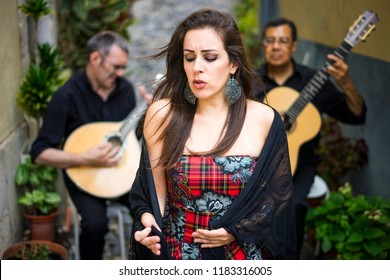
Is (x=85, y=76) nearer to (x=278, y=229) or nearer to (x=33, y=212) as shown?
(x=33, y=212)

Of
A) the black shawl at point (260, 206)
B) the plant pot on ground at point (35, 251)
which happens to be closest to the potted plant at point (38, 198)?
the plant pot on ground at point (35, 251)

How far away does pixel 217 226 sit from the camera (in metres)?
2.64

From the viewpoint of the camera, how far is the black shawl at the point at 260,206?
262 centimetres

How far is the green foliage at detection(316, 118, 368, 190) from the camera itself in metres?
4.82

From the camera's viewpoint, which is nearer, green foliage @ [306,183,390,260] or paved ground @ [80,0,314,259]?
green foliage @ [306,183,390,260]

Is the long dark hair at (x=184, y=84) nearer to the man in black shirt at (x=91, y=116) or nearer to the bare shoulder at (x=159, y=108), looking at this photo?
the bare shoulder at (x=159, y=108)

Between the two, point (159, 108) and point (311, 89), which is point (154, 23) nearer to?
point (311, 89)

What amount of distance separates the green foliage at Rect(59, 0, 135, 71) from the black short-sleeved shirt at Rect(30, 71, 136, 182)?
1605 millimetres

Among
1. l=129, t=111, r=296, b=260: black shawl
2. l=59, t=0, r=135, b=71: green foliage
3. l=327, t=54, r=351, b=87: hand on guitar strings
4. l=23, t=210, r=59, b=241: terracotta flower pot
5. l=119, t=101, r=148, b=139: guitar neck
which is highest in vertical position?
l=59, t=0, r=135, b=71: green foliage

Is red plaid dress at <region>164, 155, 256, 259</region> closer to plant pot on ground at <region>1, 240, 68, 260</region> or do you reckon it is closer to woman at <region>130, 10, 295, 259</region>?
woman at <region>130, 10, 295, 259</region>

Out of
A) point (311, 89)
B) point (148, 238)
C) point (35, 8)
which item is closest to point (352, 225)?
point (311, 89)

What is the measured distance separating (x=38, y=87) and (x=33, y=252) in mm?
1069

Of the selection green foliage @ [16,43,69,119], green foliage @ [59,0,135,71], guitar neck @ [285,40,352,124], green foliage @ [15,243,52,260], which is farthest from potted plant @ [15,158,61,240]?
green foliage @ [59,0,135,71]

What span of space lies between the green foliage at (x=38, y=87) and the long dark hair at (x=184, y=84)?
1.50 metres
